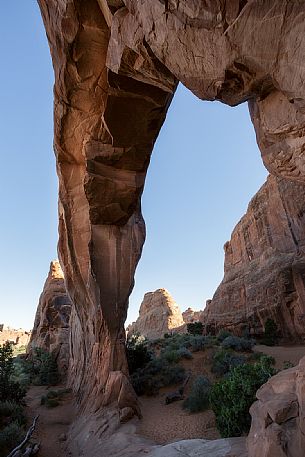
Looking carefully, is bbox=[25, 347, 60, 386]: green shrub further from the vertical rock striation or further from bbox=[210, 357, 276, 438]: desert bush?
bbox=[210, 357, 276, 438]: desert bush

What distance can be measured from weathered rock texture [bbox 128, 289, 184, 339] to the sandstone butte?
112 feet

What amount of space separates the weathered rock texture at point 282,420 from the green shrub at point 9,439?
289 inches

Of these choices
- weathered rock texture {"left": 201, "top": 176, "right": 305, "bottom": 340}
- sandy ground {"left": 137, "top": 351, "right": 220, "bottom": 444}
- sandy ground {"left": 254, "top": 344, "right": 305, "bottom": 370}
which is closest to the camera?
sandy ground {"left": 137, "top": 351, "right": 220, "bottom": 444}

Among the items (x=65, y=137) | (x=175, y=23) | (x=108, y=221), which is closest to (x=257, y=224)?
(x=108, y=221)

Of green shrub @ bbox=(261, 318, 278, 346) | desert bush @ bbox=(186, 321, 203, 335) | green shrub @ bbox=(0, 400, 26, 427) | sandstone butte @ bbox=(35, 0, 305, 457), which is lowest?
green shrub @ bbox=(0, 400, 26, 427)

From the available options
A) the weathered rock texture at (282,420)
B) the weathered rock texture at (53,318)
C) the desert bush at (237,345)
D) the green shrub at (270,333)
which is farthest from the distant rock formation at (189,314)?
the weathered rock texture at (282,420)

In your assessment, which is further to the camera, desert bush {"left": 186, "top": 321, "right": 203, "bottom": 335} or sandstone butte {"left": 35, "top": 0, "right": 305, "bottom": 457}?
desert bush {"left": 186, "top": 321, "right": 203, "bottom": 335}

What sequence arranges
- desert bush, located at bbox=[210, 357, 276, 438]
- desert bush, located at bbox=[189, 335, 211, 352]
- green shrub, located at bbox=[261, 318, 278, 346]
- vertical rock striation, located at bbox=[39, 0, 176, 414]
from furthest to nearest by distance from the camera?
green shrub, located at bbox=[261, 318, 278, 346] < desert bush, located at bbox=[189, 335, 211, 352] < vertical rock striation, located at bbox=[39, 0, 176, 414] < desert bush, located at bbox=[210, 357, 276, 438]

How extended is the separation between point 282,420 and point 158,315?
1915 inches

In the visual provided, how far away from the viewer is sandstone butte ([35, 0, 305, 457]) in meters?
3.67

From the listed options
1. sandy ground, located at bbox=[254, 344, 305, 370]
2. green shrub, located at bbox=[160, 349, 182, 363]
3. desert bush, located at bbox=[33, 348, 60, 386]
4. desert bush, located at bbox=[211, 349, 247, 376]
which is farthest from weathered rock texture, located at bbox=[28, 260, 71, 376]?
sandy ground, located at bbox=[254, 344, 305, 370]

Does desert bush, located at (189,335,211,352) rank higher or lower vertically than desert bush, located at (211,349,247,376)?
higher

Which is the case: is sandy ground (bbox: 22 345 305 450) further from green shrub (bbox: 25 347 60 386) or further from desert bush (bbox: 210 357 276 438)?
green shrub (bbox: 25 347 60 386)

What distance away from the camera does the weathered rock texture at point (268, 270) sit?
68.6 feet
